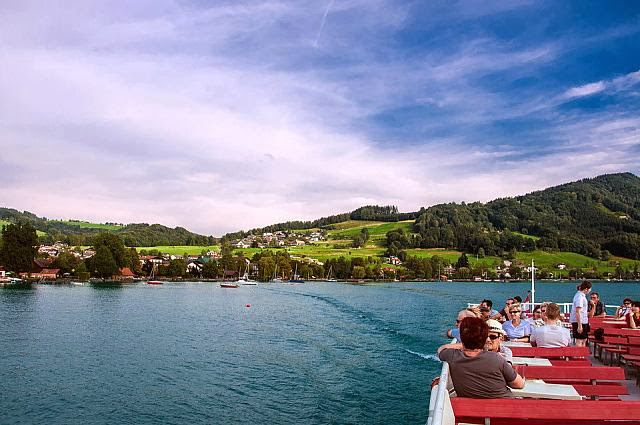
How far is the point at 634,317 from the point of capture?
15.0 meters

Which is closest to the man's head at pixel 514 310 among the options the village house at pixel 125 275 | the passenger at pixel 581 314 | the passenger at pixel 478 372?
the passenger at pixel 581 314

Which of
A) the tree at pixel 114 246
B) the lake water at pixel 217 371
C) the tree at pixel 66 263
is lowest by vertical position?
the lake water at pixel 217 371

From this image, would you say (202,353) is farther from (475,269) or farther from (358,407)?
(475,269)

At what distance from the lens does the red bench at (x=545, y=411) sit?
484 cm

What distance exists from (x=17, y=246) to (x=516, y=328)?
131 m

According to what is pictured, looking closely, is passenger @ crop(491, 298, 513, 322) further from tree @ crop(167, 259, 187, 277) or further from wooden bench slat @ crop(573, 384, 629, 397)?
tree @ crop(167, 259, 187, 277)

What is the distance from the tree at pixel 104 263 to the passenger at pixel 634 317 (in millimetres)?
127938

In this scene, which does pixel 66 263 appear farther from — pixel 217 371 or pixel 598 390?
pixel 598 390

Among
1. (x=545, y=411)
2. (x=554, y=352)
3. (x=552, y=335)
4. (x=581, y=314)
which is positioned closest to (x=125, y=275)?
(x=581, y=314)

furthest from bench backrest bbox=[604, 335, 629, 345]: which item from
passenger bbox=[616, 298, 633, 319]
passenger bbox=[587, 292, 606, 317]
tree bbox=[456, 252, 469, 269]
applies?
tree bbox=[456, 252, 469, 269]

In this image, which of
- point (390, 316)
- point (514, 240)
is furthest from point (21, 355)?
point (514, 240)

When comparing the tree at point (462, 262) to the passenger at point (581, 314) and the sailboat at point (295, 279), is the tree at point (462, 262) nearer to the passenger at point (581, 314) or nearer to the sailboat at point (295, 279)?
the sailboat at point (295, 279)

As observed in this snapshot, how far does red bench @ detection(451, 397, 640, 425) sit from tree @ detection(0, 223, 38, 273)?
13321 centimetres

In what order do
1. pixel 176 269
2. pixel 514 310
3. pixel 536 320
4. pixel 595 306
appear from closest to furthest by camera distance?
pixel 514 310 → pixel 536 320 → pixel 595 306 → pixel 176 269
